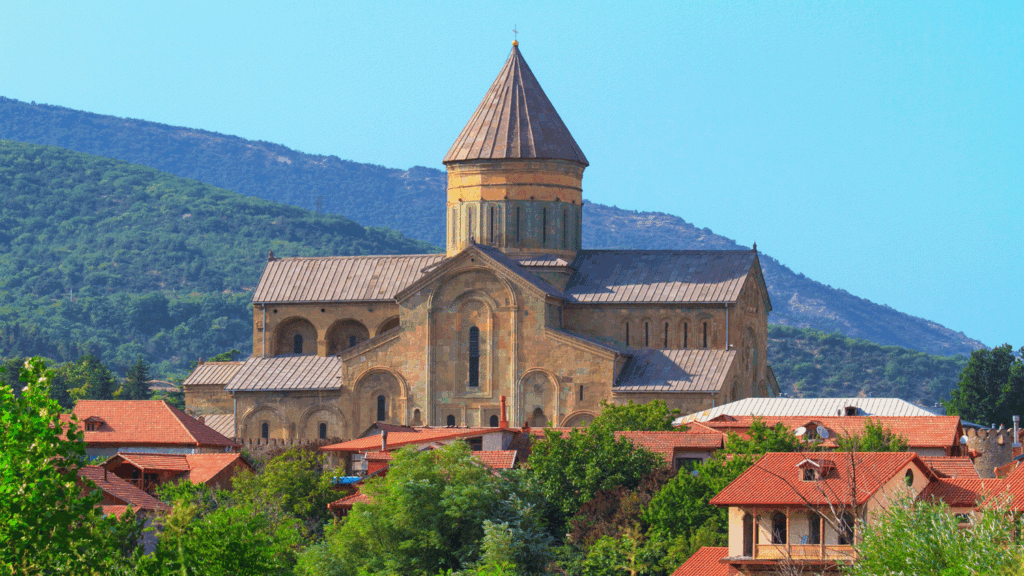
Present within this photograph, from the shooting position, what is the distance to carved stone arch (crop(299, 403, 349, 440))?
6638cm

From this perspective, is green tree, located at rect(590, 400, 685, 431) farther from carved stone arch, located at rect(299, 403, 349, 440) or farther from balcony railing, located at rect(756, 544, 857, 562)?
balcony railing, located at rect(756, 544, 857, 562)

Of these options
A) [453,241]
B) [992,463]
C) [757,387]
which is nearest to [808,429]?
[992,463]

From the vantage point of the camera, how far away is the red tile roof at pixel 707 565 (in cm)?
4200

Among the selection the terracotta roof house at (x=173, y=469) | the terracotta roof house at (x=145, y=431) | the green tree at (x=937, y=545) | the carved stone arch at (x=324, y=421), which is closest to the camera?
the green tree at (x=937, y=545)

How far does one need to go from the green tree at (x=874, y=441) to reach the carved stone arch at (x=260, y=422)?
2325 cm

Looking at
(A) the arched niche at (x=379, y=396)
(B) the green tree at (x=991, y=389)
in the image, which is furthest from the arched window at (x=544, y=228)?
(B) the green tree at (x=991, y=389)

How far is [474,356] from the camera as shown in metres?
65.5

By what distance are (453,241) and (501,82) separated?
6.61 meters

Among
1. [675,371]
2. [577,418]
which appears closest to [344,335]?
[577,418]

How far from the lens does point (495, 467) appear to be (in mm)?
55219

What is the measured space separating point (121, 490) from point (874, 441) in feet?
72.9

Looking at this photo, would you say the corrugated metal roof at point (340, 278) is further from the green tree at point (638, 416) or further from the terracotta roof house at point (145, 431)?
the green tree at point (638, 416)

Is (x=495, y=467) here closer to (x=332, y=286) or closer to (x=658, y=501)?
(x=658, y=501)

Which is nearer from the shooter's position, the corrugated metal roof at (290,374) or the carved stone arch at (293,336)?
the corrugated metal roof at (290,374)
